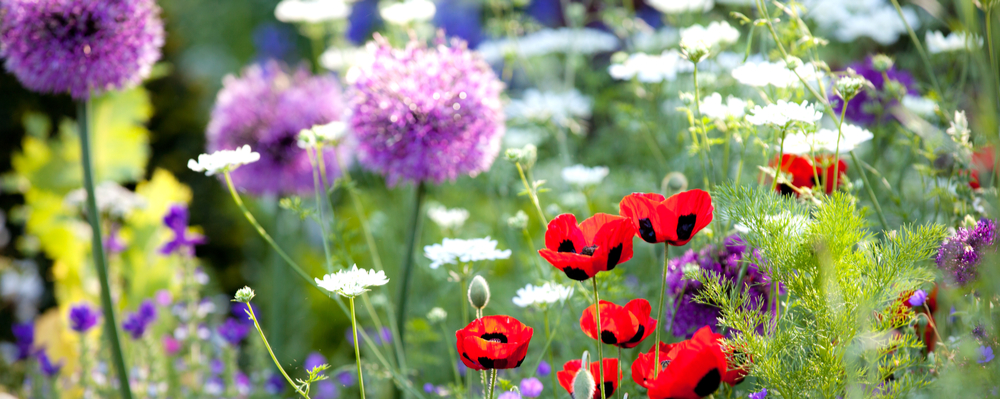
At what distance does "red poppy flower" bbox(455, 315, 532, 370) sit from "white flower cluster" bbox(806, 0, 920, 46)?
1316 mm

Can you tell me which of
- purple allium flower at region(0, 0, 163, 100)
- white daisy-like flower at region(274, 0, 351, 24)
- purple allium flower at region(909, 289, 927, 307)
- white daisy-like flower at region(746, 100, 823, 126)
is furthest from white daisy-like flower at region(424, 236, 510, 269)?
white daisy-like flower at region(274, 0, 351, 24)

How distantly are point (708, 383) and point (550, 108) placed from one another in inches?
47.4

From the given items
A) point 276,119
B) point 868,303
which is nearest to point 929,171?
point 868,303

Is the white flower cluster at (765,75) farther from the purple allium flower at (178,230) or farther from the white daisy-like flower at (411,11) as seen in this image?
the purple allium flower at (178,230)

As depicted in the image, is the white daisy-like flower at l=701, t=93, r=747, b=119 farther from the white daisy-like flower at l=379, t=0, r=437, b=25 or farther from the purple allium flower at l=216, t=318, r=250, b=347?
the purple allium flower at l=216, t=318, r=250, b=347

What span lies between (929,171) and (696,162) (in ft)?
1.86

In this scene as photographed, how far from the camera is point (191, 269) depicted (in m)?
1.59

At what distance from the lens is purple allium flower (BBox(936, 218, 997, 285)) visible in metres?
0.83

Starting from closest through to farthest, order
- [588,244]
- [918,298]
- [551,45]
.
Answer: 1. [588,244]
2. [918,298]
3. [551,45]

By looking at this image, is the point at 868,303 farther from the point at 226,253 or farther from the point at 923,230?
the point at 226,253

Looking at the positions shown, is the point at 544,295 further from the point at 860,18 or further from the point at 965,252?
the point at 860,18

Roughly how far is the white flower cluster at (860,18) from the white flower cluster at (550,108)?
0.67 m

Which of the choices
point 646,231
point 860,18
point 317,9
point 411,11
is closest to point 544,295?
Result: point 646,231

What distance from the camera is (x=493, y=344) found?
0.77 m
